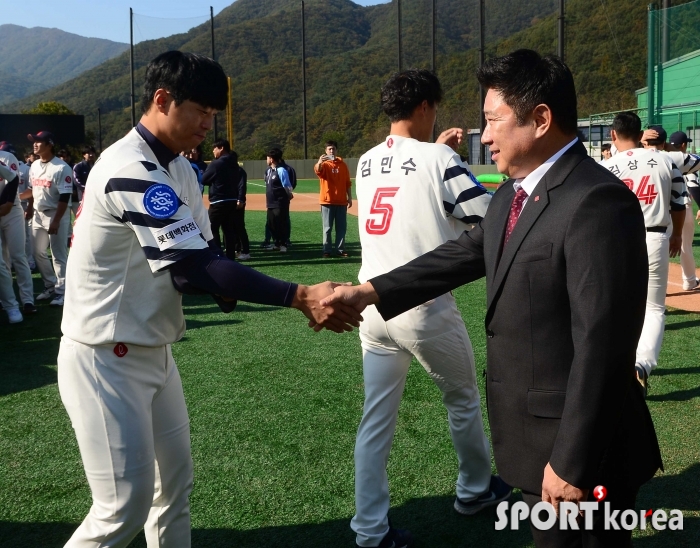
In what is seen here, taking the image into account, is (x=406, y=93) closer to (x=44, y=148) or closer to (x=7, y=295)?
(x=7, y=295)

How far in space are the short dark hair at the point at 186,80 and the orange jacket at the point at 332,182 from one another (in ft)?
35.6

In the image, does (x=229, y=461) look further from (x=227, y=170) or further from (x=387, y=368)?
(x=227, y=170)

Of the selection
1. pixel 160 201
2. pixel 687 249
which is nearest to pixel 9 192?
pixel 160 201

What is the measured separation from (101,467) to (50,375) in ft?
14.3

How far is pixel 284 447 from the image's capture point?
15.7 feet

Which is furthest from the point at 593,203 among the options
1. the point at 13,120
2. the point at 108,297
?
the point at 13,120

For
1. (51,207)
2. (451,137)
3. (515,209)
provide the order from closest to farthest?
(515,209) → (451,137) → (51,207)

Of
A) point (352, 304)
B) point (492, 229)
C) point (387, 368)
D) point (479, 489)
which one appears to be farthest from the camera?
point (479, 489)

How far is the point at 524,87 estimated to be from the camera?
2.27m

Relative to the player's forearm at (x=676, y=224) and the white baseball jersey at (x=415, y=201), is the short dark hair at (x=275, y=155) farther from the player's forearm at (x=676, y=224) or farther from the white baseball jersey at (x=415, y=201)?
the white baseball jersey at (x=415, y=201)

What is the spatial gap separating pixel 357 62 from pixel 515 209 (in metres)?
106

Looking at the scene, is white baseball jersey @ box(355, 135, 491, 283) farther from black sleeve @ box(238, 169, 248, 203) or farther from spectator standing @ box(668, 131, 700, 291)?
black sleeve @ box(238, 169, 248, 203)

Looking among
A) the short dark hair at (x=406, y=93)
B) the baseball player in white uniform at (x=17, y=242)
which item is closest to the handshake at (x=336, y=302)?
the short dark hair at (x=406, y=93)

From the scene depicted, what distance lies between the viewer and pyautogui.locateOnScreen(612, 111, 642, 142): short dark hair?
20.9ft
